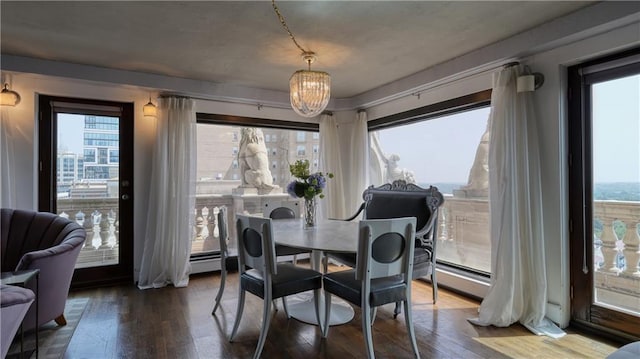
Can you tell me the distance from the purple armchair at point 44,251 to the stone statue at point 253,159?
7.62 ft

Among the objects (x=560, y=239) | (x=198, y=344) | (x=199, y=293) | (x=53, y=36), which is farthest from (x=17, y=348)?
(x=560, y=239)

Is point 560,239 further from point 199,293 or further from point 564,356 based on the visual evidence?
point 199,293

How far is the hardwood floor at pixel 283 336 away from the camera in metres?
2.23

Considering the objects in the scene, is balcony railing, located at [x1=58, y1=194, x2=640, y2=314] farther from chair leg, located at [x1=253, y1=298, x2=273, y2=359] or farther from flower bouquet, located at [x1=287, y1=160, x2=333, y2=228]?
chair leg, located at [x1=253, y1=298, x2=273, y2=359]

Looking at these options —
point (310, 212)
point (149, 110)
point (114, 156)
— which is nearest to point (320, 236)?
point (310, 212)

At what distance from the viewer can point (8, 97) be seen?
315cm

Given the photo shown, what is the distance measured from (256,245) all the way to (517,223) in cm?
203

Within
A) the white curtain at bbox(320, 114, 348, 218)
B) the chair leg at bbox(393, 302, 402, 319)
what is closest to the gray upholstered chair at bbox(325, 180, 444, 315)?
the chair leg at bbox(393, 302, 402, 319)

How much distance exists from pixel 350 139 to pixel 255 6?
282 cm

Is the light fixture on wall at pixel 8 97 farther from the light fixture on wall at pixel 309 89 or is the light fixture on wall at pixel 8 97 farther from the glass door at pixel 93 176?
the light fixture on wall at pixel 309 89

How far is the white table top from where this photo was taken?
2146 mm

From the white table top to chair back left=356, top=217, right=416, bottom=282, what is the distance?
0.12 metres

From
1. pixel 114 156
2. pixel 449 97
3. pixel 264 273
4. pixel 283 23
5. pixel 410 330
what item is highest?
pixel 283 23

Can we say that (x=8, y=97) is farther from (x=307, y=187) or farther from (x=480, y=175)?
(x=480, y=175)
